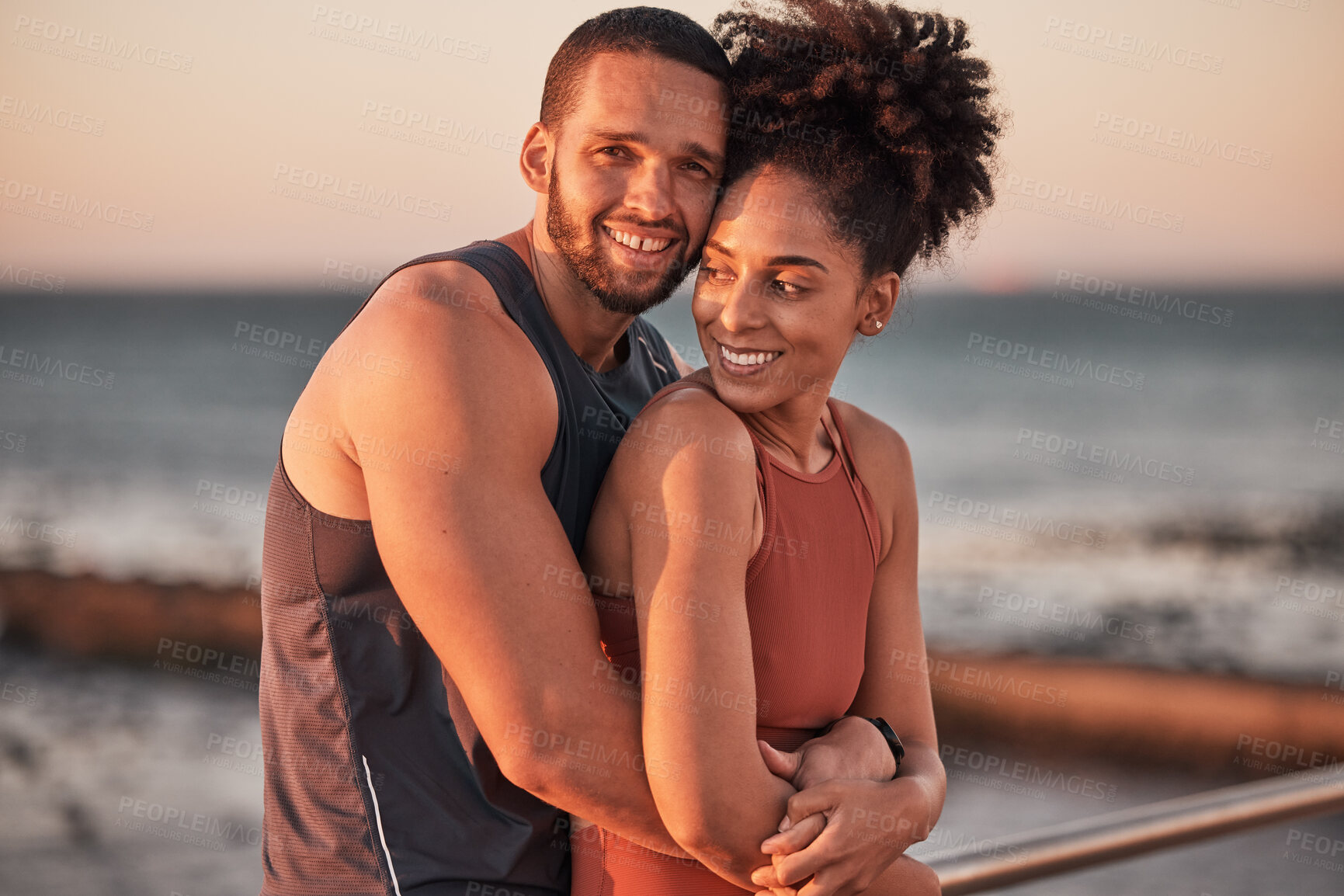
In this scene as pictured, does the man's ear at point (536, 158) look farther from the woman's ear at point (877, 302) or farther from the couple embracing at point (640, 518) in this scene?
the woman's ear at point (877, 302)

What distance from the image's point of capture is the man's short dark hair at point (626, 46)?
2.00 m

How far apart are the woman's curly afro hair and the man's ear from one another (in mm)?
412

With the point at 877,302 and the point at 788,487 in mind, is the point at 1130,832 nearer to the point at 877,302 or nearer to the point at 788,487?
the point at 788,487

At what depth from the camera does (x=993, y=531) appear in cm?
1252

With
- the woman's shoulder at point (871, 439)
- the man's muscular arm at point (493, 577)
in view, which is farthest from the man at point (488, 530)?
the woman's shoulder at point (871, 439)

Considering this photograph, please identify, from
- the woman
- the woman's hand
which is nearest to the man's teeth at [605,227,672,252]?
the woman

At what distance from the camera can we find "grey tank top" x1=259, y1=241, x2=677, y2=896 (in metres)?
1.80

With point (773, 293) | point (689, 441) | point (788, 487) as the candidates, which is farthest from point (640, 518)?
point (773, 293)

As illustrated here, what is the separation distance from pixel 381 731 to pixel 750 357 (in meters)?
Answer: 0.90

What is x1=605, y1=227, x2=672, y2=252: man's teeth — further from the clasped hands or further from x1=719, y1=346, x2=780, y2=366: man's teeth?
the clasped hands

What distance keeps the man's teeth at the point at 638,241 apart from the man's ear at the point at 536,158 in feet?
0.75

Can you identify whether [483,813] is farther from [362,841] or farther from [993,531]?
[993,531]

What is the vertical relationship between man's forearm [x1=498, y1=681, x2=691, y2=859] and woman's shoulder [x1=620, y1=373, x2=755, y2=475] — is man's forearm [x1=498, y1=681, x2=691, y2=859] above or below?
below

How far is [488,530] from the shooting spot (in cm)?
159
